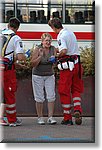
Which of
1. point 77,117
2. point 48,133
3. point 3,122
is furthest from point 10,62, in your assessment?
point 77,117

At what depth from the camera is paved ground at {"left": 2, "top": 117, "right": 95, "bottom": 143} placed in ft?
17.9

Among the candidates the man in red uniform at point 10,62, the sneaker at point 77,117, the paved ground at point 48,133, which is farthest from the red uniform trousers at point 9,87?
the sneaker at point 77,117

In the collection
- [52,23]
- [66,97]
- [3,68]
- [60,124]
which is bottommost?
[60,124]

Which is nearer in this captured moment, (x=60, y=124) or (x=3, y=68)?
(x=3, y=68)

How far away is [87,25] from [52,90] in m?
1.91

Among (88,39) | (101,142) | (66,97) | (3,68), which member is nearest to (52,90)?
(66,97)

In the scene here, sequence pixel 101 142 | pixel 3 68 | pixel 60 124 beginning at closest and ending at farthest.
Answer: pixel 101 142 < pixel 3 68 < pixel 60 124

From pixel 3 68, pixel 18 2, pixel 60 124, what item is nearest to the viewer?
pixel 3 68

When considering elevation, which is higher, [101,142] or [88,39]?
[88,39]

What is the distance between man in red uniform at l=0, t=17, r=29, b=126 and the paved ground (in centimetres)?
26

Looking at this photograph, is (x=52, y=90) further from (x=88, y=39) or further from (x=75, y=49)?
(x=88, y=39)

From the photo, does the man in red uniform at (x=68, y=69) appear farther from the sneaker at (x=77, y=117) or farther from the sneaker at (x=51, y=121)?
the sneaker at (x=51, y=121)

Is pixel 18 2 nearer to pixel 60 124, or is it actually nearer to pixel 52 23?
pixel 52 23

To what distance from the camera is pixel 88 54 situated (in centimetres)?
805
